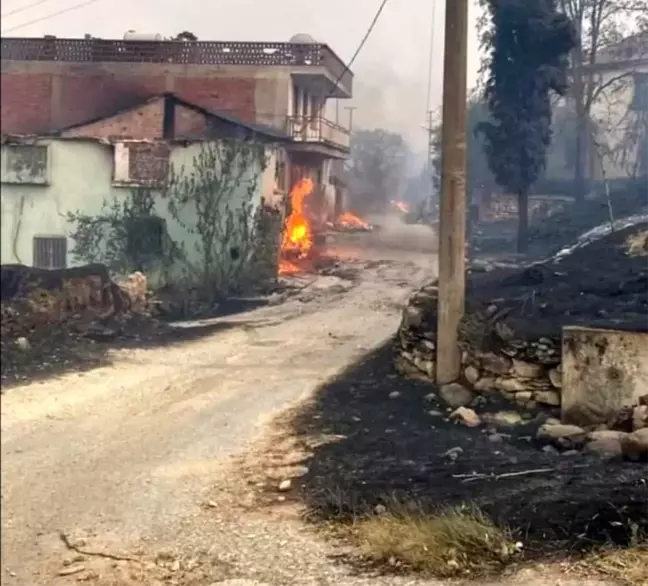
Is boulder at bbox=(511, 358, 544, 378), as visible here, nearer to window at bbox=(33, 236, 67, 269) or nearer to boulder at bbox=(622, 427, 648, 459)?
boulder at bbox=(622, 427, 648, 459)

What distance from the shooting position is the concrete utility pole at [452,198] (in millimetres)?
5754

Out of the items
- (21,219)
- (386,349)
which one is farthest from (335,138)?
(386,349)

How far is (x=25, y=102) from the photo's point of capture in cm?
194

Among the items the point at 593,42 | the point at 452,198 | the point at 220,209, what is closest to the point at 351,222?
the point at 220,209

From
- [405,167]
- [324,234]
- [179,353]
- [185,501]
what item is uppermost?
[405,167]

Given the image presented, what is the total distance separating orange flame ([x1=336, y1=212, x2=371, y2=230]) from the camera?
488 centimetres

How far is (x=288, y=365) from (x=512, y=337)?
1766 mm

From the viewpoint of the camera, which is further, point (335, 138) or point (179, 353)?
point (179, 353)

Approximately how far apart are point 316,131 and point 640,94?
15.3ft

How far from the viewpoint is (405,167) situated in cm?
516

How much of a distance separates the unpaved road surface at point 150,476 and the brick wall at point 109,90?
80 cm

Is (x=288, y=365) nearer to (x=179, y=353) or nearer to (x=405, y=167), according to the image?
(x=179, y=353)

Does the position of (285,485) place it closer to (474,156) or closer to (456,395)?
(456,395)

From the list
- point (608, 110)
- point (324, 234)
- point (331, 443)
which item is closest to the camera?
point (324, 234)
